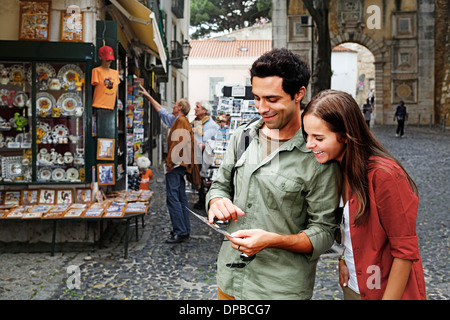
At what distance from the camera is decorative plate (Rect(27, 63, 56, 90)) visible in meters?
5.99

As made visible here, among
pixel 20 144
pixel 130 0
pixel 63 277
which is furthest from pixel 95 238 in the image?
pixel 130 0

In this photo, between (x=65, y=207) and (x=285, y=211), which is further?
(x=65, y=207)

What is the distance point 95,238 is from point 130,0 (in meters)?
3.31

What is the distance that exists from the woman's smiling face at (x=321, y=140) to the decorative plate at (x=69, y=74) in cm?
489

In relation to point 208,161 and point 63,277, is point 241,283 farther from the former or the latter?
point 208,161

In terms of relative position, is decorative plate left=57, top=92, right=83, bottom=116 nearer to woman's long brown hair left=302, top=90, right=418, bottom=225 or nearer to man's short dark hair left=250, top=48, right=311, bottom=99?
man's short dark hair left=250, top=48, right=311, bottom=99

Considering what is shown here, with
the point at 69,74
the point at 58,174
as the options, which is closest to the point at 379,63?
the point at 69,74

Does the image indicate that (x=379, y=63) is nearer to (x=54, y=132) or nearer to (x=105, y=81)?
(x=105, y=81)

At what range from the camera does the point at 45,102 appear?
6074 millimetres

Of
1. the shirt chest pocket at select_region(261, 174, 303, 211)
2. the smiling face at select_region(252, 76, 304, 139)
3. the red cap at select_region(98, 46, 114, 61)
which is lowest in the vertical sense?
the shirt chest pocket at select_region(261, 174, 303, 211)

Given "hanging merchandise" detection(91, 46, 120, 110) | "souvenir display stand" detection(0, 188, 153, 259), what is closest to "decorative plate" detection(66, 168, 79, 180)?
"souvenir display stand" detection(0, 188, 153, 259)

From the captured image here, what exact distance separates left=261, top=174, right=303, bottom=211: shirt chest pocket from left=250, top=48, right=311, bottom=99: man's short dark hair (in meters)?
0.34

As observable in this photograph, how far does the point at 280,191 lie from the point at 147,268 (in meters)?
3.64

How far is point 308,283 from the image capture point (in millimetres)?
1954
